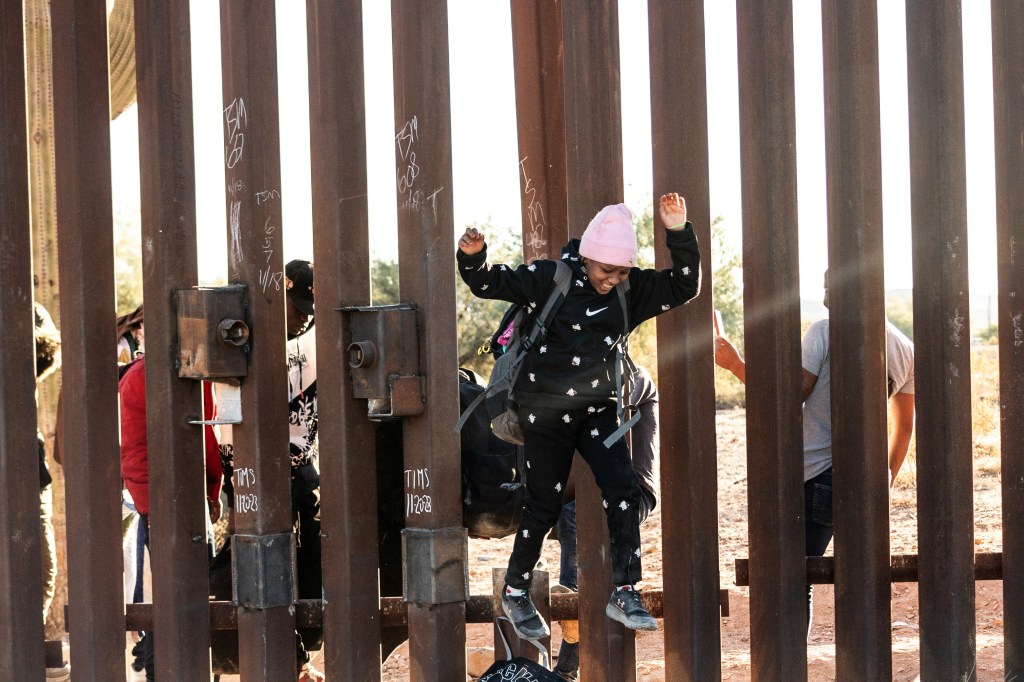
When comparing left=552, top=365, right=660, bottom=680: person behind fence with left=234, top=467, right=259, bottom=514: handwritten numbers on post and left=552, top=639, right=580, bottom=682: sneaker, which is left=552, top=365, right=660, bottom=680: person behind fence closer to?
left=552, top=639, right=580, bottom=682: sneaker

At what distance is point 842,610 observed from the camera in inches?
180

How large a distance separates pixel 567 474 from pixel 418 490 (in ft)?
2.06

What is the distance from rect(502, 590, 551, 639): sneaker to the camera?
4.32 meters

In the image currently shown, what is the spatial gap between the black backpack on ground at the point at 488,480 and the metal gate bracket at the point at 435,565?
13cm

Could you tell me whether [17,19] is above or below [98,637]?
above

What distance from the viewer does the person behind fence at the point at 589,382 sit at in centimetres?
412

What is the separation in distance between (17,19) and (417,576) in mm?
2917

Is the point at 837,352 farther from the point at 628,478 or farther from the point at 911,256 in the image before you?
the point at 628,478

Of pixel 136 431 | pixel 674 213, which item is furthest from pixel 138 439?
pixel 674 213

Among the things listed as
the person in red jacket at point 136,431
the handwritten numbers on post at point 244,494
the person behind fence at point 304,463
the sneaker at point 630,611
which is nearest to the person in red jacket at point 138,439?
the person in red jacket at point 136,431

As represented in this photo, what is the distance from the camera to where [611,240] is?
4.03m

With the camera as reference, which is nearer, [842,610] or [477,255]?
[477,255]

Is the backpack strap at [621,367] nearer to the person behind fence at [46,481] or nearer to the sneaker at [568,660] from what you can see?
the sneaker at [568,660]

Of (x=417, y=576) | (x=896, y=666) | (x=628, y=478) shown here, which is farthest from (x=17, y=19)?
(x=896, y=666)
